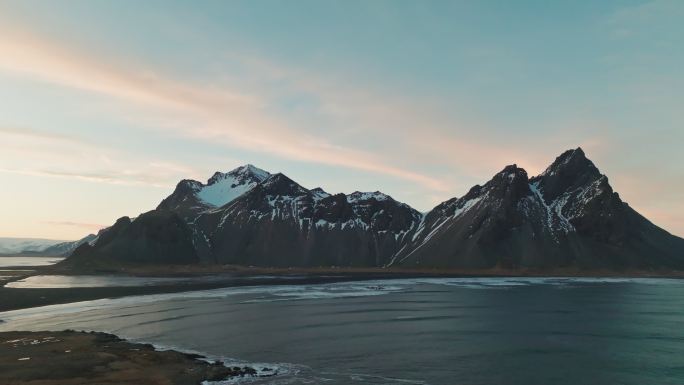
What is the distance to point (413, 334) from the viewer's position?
76500 mm

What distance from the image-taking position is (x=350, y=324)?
86.9m

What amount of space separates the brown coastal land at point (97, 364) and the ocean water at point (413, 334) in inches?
182

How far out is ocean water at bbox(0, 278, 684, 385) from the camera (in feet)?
171

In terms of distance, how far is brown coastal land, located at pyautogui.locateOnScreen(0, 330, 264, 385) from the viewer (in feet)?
154

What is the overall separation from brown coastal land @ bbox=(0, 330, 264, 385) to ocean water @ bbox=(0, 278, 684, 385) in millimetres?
4614

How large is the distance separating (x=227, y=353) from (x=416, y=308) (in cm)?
5847

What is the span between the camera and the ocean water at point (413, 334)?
52.2m

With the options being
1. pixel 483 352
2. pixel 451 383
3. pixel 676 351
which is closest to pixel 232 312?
pixel 483 352

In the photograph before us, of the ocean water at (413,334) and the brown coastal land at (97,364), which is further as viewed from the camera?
the ocean water at (413,334)

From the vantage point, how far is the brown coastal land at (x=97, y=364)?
154 ft

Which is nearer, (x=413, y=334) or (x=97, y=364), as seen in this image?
(x=97, y=364)

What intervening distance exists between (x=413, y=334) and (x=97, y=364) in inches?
Result: 1730

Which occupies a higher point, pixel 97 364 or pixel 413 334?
pixel 413 334

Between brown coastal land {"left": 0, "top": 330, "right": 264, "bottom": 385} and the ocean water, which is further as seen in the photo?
the ocean water
